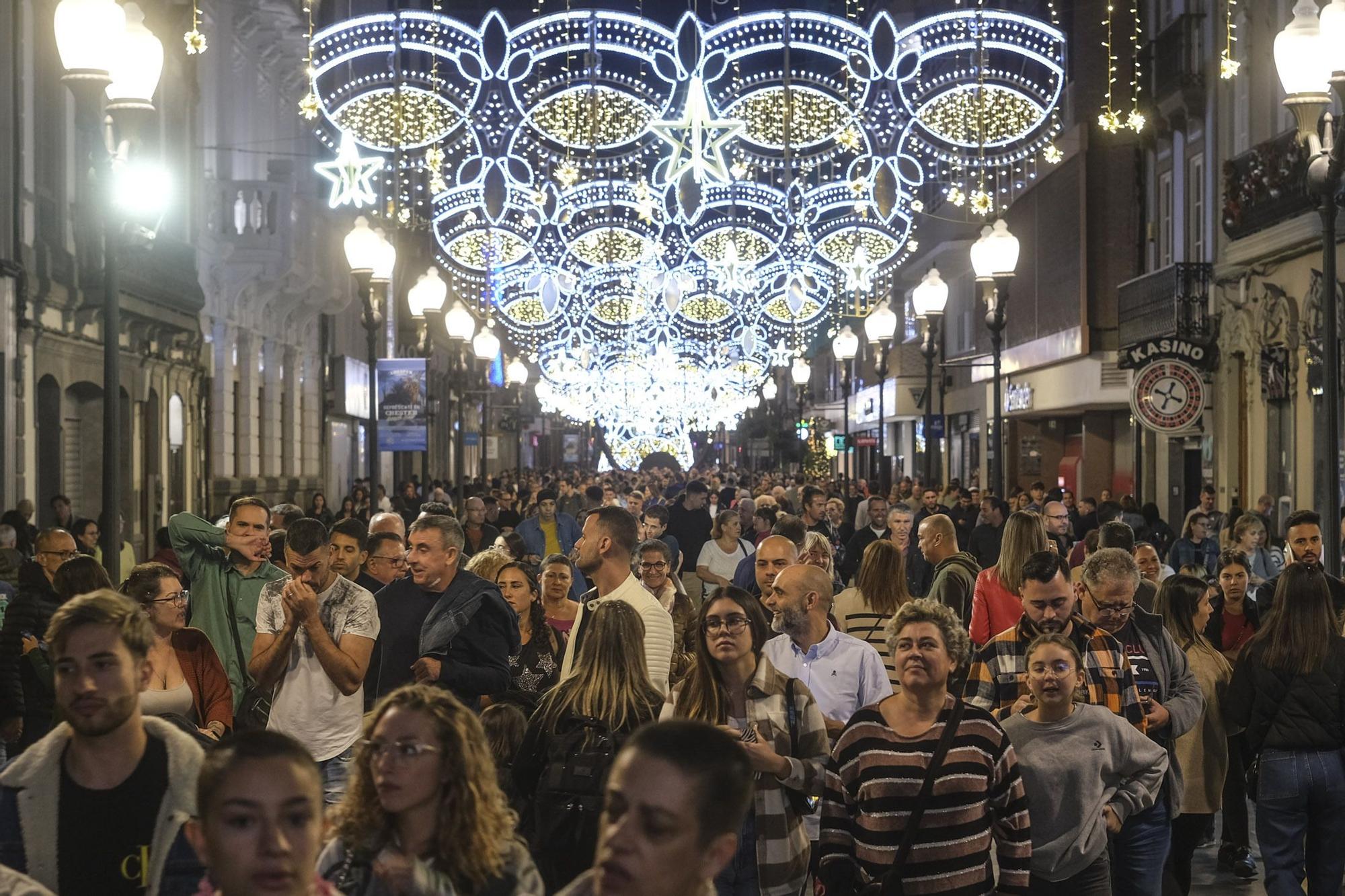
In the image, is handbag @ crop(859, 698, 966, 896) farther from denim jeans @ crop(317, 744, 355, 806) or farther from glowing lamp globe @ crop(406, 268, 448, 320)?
glowing lamp globe @ crop(406, 268, 448, 320)

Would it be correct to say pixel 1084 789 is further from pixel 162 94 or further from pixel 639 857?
pixel 162 94

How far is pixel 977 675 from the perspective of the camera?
7.30m

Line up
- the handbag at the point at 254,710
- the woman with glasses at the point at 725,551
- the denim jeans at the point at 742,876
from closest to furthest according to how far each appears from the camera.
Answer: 1. the denim jeans at the point at 742,876
2. the handbag at the point at 254,710
3. the woman with glasses at the point at 725,551

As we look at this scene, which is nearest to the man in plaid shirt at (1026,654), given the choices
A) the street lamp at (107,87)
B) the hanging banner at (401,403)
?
Result: the street lamp at (107,87)

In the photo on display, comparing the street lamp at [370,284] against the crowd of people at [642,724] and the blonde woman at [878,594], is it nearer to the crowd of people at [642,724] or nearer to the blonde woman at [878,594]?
the crowd of people at [642,724]

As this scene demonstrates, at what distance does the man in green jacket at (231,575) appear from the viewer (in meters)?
8.63

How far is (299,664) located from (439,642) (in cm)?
61

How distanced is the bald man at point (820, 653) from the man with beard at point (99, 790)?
3320 mm

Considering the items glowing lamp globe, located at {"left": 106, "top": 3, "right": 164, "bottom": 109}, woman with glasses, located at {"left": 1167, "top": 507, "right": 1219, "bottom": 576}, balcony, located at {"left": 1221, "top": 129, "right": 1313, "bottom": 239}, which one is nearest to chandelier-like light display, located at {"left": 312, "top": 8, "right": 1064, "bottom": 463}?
glowing lamp globe, located at {"left": 106, "top": 3, "right": 164, "bottom": 109}

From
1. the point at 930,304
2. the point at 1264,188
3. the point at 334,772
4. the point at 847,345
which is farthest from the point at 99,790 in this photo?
the point at 847,345

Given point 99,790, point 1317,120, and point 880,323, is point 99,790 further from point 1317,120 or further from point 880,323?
point 880,323

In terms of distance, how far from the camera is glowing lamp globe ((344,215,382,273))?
1844 cm

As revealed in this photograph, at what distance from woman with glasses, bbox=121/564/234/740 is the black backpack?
1231mm

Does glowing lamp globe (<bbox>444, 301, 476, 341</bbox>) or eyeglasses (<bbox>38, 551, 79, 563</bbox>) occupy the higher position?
glowing lamp globe (<bbox>444, 301, 476, 341</bbox>)
